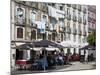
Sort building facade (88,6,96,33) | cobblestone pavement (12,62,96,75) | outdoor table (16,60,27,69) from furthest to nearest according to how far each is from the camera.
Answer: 1. building facade (88,6,96,33)
2. cobblestone pavement (12,62,96,75)
3. outdoor table (16,60,27,69)

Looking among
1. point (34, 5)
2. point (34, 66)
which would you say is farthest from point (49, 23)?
point (34, 66)

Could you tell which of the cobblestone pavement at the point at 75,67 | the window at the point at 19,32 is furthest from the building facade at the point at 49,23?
the cobblestone pavement at the point at 75,67

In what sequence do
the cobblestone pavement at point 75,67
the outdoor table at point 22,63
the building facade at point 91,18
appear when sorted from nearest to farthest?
the outdoor table at point 22,63 → the cobblestone pavement at point 75,67 → the building facade at point 91,18

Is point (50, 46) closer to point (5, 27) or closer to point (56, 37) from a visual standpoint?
point (56, 37)

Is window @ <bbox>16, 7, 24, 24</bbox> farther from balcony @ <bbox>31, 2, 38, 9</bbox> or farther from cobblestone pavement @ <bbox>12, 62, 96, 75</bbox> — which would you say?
cobblestone pavement @ <bbox>12, 62, 96, 75</bbox>

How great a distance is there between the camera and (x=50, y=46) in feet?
5.82

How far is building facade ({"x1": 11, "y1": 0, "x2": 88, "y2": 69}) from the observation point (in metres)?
1.67

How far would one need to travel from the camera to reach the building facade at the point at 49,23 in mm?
1675

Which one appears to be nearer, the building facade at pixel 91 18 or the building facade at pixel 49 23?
the building facade at pixel 49 23

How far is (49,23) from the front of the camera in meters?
1.77

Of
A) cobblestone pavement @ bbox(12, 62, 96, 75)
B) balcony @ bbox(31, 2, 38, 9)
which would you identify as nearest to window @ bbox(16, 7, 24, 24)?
balcony @ bbox(31, 2, 38, 9)

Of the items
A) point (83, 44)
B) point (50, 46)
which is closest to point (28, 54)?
point (50, 46)

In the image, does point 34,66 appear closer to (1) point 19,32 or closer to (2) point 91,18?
(1) point 19,32

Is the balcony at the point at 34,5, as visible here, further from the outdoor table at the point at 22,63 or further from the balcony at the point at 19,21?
the outdoor table at the point at 22,63
